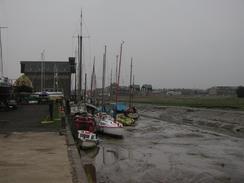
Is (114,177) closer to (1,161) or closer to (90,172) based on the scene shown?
(90,172)

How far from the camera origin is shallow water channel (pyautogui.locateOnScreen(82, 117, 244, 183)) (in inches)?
711

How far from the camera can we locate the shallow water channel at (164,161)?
18062mm

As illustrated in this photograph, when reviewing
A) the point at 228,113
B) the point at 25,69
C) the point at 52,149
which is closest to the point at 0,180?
the point at 52,149

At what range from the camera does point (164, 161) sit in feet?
75.5

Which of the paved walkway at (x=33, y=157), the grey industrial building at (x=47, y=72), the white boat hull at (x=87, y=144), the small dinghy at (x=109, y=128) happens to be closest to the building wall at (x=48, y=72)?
the grey industrial building at (x=47, y=72)

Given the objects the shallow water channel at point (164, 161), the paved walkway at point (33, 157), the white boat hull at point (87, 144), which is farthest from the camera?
the white boat hull at point (87, 144)

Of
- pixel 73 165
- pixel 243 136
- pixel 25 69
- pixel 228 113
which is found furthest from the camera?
pixel 25 69

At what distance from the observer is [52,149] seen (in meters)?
16.8

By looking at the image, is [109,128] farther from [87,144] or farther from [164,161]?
[164,161]

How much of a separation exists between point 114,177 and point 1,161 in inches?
205

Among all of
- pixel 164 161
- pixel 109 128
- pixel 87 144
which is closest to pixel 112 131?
pixel 109 128

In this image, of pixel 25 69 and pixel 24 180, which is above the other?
pixel 25 69

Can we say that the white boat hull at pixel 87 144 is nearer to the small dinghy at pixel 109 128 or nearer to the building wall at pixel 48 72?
the small dinghy at pixel 109 128

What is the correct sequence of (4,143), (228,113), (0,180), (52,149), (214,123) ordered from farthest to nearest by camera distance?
(228,113) < (214,123) < (4,143) < (52,149) < (0,180)
